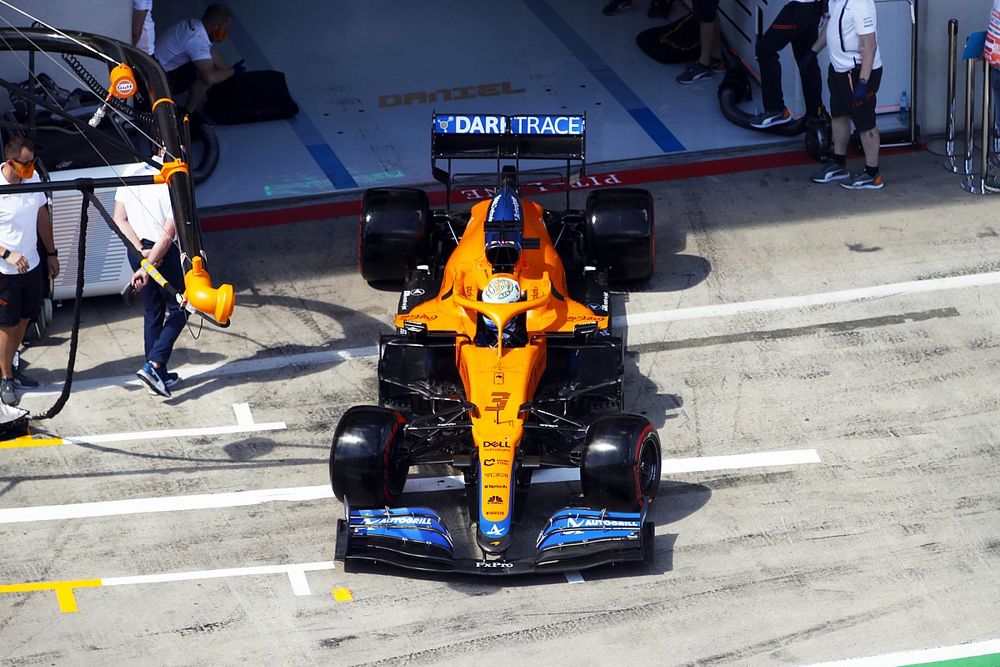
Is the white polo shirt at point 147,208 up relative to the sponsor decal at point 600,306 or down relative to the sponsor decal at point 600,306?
up

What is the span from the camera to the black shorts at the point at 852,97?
14.2 m

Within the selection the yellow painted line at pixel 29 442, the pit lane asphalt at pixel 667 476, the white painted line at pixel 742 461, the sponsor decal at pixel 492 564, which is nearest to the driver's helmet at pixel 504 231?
the pit lane asphalt at pixel 667 476

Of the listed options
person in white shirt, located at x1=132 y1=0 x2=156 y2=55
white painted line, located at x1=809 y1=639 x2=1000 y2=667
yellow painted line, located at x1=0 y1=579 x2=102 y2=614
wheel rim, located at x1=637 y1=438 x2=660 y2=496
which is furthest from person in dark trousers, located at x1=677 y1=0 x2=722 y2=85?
yellow painted line, located at x1=0 y1=579 x2=102 y2=614

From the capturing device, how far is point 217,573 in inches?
392

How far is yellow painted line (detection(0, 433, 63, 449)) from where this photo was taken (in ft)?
37.1

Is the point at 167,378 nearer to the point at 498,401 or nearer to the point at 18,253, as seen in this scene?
the point at 18,253

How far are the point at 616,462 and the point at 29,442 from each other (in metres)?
4.39

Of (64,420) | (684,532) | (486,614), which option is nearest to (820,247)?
(684,532)

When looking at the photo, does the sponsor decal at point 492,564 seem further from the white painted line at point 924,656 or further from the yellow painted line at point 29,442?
the yellow painted line at point 29,442

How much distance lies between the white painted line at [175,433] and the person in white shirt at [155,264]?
0.47 meters

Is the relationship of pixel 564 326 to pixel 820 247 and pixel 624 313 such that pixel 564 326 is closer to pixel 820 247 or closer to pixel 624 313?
pixel 624 313

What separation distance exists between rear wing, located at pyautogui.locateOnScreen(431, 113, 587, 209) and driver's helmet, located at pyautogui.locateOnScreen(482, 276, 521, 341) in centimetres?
203

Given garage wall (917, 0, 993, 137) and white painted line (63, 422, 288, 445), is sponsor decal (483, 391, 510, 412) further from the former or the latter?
garage wall (917, 0, 993, 137)

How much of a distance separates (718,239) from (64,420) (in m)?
5.79
